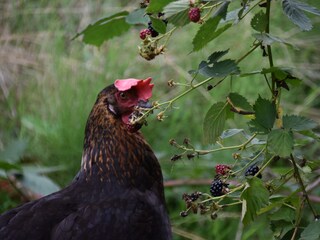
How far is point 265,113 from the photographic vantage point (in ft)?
5.21

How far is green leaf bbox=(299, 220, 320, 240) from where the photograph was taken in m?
1.61

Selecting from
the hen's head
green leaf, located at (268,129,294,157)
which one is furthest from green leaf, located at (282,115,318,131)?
the hen's head

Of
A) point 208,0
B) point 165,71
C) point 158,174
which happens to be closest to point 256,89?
point 165,71

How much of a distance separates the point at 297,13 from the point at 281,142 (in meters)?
0.24

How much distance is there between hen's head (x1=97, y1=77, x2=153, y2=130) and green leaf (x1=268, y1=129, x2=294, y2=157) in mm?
770

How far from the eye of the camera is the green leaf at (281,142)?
1526mm

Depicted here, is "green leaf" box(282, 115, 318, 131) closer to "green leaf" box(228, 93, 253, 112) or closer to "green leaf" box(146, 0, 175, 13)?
"green leaf" box(228, 93, 253, 112)

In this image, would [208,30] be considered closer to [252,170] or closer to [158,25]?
[158,25]

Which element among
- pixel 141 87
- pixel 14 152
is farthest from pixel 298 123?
pixel 14 152

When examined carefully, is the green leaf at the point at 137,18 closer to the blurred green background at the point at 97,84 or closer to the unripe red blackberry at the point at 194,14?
the unripe red blackberry at the point at 194,14

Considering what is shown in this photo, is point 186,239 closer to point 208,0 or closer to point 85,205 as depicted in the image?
Result: point 85,205

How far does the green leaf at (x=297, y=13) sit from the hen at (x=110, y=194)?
67 centimetres

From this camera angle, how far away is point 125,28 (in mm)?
2014

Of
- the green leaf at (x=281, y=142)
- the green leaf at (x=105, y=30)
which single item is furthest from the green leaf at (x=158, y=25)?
the green leaf at (x=105, y=30)
